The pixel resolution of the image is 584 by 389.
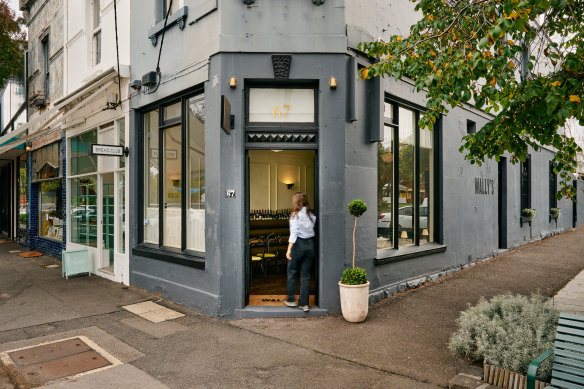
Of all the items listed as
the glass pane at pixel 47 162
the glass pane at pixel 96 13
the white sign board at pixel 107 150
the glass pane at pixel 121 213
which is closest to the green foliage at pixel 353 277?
the white sign board at pixel 107 150

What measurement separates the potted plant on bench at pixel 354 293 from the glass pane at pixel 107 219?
6.45 m

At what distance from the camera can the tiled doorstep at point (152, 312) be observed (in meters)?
6.73

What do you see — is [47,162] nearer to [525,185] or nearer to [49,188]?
[49,188]

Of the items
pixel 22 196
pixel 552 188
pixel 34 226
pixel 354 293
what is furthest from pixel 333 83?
pixel 22 196

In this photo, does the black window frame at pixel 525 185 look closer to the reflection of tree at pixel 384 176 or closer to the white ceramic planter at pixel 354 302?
the reflection of tree at pixel 384 176

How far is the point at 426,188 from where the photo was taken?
30.9 feet

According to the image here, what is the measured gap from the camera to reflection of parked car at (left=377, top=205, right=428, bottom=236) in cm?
798

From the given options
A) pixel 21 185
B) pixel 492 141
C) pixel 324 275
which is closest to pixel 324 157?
pixel 324 275

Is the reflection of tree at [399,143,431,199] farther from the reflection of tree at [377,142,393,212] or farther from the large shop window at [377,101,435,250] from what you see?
the reflection of tree at [377,142,393,212]

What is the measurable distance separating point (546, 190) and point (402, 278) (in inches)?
506

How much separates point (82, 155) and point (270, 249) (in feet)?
20.0

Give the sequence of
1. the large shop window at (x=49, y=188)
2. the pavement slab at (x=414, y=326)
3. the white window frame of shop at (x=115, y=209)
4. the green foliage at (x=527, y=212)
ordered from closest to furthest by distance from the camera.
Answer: the pavement slab at (x=414, y=326) → the white window frame of shop at (x=115, y=209) → the large shop window at (x=49, y=188) → the green foliage at (x=527, y=212)

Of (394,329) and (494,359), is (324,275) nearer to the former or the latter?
(394,329)

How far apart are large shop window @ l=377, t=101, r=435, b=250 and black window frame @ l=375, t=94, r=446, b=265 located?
2cm
